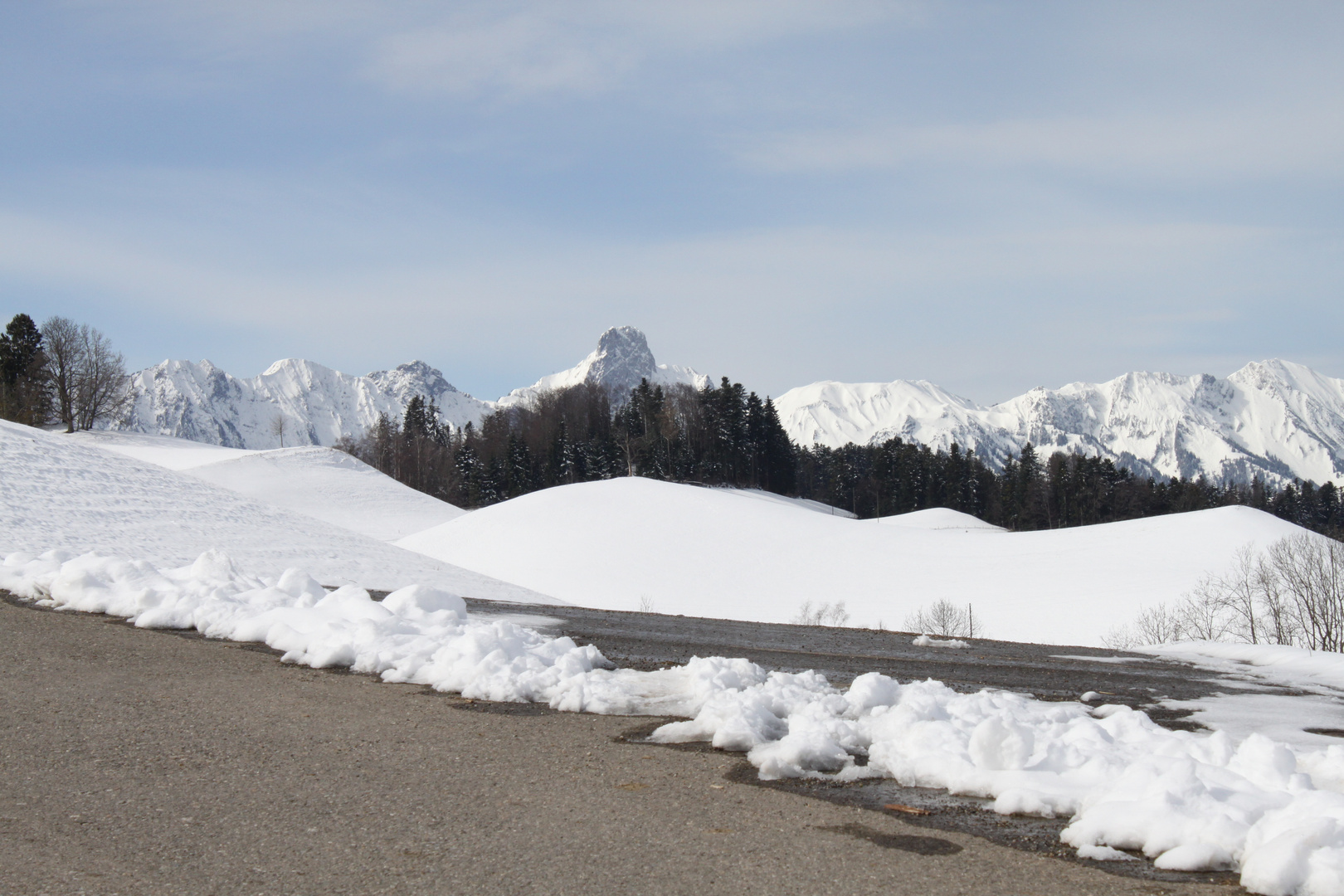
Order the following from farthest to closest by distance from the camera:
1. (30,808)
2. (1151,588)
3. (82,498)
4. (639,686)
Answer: (1151,588)
(82,498)
(639,686)
(30,808)

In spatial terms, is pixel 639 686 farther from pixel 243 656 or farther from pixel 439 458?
pixel 439 458

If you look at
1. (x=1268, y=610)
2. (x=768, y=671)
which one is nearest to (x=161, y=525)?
(x=768, y=671)

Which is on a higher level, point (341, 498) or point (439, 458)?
point (439, 458)

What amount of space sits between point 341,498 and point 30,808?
195ft

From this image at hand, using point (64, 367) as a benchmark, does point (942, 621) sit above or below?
below

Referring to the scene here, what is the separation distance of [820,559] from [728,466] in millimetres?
48360

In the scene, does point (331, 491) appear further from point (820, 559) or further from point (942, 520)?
point (942, 520)

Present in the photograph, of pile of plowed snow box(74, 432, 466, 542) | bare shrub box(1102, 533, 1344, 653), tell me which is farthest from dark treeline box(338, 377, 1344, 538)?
bare shrub box(1102, 533, 1344, 653)

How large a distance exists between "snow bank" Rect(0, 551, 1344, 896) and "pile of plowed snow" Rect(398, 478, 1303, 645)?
2298 centimetres

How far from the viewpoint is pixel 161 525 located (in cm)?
2044

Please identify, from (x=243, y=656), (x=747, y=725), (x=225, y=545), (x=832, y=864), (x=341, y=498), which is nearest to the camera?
(x=832, y=864)

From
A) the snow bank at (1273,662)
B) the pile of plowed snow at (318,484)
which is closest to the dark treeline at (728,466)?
the pile of plowed snow at (318,484)

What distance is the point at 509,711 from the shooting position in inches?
277

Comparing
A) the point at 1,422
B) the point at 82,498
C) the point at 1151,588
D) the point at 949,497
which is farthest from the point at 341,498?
the point at 949,497
